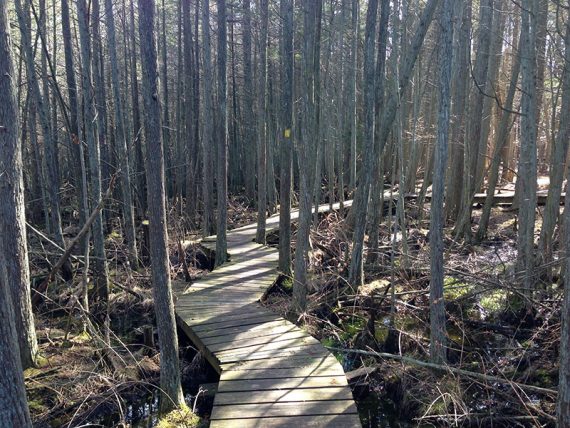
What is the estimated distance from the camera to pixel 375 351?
657 centimetres

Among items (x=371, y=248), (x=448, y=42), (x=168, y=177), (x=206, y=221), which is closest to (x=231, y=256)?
(x=206, y=221)

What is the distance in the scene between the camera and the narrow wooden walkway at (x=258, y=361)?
14.9 feet

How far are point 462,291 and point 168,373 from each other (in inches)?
232

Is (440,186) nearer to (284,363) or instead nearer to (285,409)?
(284,363)

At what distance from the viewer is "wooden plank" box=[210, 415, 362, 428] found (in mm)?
4324

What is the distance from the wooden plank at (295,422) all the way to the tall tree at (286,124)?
4318 mm

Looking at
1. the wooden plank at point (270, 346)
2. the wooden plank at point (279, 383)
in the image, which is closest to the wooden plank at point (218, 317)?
the wooden plank at point (270, 346)

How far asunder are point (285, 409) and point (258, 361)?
3.67 feet

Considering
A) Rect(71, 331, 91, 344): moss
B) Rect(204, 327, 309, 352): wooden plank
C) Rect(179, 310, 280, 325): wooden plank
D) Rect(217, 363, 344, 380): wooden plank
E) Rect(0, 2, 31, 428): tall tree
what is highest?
Rect(0, 2, 31, 428): tall tree

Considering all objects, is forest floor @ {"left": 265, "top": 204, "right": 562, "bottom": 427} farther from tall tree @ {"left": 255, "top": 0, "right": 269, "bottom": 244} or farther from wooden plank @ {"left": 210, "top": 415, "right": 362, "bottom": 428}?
tall tree @ {"left": 255, "top": 0, "right": 269, "bottom": 244}

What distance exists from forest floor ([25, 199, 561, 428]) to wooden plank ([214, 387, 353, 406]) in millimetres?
459

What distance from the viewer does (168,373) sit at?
5000mm

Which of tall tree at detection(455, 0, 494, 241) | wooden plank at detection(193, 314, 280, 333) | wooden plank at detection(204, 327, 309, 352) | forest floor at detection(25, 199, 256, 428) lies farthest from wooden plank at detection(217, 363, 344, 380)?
tall tree at detection(455, 0, 494, 241)

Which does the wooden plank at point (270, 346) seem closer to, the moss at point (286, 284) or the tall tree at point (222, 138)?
the moss at point (286, 284)
